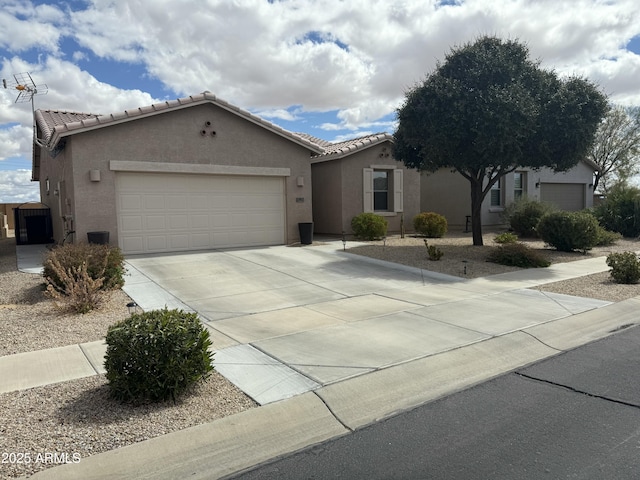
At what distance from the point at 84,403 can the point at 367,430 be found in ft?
8.28

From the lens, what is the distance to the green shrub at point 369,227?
1719cm

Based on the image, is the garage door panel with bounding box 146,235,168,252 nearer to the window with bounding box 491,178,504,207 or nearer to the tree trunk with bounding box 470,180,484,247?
the tree trunk with bounding box 470,180,484,247

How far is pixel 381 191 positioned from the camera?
1980 centimetres

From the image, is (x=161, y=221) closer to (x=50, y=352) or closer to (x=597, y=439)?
(x=50, y=352)

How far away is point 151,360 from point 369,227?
13.4 meters

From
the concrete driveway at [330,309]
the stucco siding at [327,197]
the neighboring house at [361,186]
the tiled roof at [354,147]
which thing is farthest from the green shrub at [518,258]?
the tiled roof at [354,147]

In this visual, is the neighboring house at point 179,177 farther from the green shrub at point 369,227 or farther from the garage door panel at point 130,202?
the green shrub at point 369,227

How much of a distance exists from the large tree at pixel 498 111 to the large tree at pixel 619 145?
21769 millimetres

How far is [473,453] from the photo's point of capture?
3.65 m

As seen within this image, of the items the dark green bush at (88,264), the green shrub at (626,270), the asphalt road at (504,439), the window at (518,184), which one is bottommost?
the asphalt road at (504,439)

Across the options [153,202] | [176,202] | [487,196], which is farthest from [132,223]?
[487,196]

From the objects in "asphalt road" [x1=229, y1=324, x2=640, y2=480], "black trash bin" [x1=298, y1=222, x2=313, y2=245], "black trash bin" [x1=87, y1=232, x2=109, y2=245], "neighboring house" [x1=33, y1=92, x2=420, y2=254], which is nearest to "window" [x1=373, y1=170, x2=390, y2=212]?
"neighboring house" [x1=33, y1=92, x2=420, y2=254]

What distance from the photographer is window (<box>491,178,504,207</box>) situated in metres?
23.2

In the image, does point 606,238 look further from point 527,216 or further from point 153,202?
point 153,202
